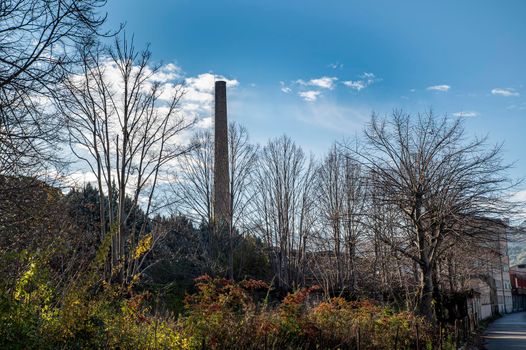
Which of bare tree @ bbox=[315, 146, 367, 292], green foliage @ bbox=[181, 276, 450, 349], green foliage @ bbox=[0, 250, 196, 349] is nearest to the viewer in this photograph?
green foliage @ bbox=[0, 250, 196, 349]

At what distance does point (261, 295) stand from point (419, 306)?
1152 cm

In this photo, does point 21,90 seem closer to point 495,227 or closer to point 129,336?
point 129,336

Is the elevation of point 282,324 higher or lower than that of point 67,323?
lower

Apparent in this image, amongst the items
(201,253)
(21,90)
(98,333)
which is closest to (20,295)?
(98,333)

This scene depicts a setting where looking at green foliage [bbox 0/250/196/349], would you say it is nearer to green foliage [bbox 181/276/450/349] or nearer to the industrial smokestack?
green foliage [bbox 181/276/450/349]

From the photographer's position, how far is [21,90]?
651cm

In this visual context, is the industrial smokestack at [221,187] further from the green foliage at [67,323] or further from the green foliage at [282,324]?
the green foliage at [67,323]

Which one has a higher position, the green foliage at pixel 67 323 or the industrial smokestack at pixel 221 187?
the industrial smokestack at pixel 221 187

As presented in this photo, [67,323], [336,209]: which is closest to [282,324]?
[67,323]

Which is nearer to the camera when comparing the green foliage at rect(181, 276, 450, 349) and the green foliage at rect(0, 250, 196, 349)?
the green foliage at rect(0, 250, 196, 349)

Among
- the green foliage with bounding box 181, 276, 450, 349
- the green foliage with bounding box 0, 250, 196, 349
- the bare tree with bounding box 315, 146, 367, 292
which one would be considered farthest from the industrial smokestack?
the green foliage with bounding box 0, 250, 196, 349

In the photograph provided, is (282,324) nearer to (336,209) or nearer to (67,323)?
(67,323)

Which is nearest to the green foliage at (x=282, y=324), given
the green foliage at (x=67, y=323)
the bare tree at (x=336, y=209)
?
the green foliage at (x=67, y=323)

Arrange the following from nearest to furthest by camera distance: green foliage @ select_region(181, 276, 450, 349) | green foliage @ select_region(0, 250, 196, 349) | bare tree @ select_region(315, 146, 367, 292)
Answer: green foliage @ select_region(0, 250, 196, 349) → green foliage @ select_region(181, 276, 450, 349) → bare tree @ select_region(315, 146, 367, 292)
